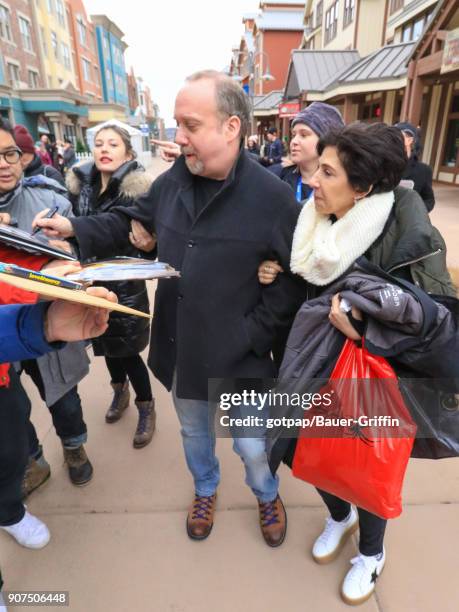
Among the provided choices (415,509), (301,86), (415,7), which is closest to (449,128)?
(415,7)

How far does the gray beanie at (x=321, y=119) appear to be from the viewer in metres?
2.36

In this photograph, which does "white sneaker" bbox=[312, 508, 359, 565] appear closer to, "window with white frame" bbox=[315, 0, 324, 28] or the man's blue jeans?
the man's blue jeans

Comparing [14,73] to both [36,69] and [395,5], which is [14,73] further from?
[395,5]

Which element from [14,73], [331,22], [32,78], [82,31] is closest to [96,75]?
[82,31]

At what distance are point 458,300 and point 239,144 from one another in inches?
40.9

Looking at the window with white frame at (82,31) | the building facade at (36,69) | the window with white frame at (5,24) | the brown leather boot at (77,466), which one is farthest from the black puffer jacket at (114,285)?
the window with white frame at (82,31)

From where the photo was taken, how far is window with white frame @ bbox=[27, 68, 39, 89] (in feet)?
96.9

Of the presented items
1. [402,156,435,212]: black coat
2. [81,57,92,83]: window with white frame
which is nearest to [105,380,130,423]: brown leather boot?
[402,156,435,212]: black coat

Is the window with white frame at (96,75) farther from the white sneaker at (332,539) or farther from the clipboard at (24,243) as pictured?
the white sneaker at (332,539)

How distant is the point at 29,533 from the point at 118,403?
3.74 feet

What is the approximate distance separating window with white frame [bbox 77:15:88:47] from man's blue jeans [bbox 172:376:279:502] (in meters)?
48.9

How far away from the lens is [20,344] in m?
1.24

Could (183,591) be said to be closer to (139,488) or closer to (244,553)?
(244,553)

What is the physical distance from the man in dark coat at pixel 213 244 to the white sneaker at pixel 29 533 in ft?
3.35
